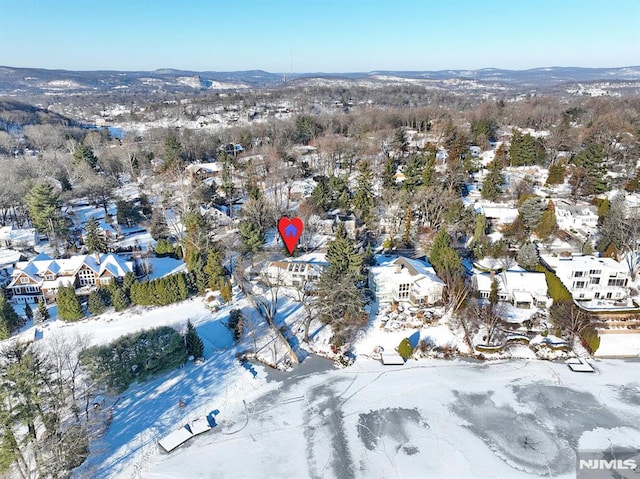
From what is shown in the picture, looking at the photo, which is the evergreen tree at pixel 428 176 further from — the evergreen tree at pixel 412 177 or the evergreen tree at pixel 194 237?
the evergreen tree at pixel 194 237

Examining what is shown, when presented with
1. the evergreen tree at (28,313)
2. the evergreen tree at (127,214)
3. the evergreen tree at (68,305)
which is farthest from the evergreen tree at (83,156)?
the evergreen tree at (68,305)

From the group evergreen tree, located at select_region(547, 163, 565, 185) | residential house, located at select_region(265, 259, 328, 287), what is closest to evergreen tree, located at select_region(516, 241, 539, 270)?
residential house, located at select_region(265, 259, 328, 287)

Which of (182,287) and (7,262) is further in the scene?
(7,262)

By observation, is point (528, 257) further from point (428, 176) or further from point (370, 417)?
point (370, 417)

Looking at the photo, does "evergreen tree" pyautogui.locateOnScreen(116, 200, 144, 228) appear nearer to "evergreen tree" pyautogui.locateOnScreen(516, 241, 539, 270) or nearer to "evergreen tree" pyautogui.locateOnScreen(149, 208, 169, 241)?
"evergreen tree" pyautogui.locateOnScreen(149, 208, 169, 241)

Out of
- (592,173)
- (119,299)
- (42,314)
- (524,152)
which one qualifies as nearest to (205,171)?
(119,299)

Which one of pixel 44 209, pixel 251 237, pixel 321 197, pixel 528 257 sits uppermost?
pixel 321 197

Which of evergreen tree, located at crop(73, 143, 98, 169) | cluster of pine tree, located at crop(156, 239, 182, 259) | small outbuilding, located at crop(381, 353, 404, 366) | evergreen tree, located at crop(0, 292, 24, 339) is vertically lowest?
small outbuilding, located at crop(381, 353, 404, 366)

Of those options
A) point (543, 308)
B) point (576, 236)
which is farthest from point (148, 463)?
point (576, 236)
